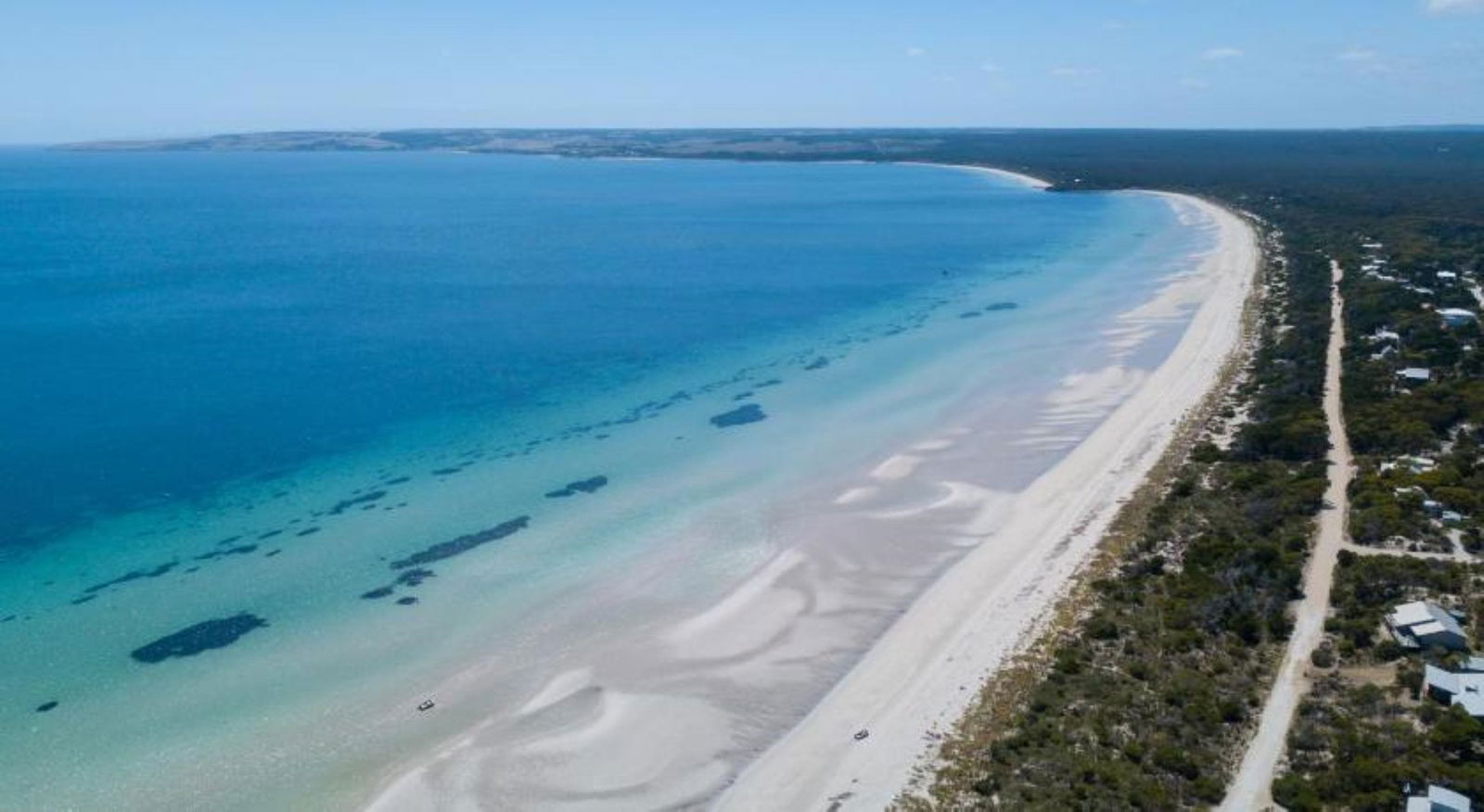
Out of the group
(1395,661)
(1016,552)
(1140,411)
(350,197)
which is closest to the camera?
(1395,661)

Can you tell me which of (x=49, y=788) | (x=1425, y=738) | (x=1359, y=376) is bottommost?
(x=49, y=788)

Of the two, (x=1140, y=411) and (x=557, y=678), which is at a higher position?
(x=1140, y=411)

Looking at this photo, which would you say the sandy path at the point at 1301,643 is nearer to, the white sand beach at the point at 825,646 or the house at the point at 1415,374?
the house at the point at 1415,374

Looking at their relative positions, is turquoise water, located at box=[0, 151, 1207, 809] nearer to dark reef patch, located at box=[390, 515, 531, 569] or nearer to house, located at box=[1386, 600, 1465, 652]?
dark reef patch, located at box=[390, 515, 531, 569]

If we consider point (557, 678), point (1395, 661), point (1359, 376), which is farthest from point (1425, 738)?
point (1359, 376)

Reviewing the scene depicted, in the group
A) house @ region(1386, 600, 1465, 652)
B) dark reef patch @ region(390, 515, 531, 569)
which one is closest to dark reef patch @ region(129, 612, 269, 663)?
dark reef patch @ region(390, 515, 531, 569)

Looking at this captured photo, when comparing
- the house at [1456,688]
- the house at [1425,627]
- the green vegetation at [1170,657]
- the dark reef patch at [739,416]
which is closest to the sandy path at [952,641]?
the green vegetation at [1170,657]

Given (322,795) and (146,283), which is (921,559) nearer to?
(322,795)
